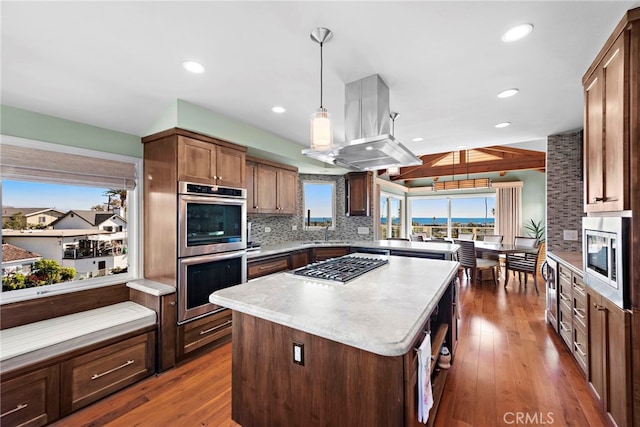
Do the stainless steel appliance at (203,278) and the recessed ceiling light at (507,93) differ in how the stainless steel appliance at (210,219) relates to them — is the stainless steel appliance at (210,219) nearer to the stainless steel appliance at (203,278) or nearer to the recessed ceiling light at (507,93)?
the stainless steel appliance at (203,278)

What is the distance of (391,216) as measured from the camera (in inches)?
299

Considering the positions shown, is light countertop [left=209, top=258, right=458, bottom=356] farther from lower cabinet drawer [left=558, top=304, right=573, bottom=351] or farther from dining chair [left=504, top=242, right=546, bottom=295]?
dining chair [left=504, top=242, right=546, bottom=295]

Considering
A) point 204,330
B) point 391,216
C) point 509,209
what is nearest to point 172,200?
point 204,330

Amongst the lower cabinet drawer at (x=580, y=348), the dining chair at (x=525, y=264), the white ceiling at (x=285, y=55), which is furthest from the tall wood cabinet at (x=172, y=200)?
the dining chair at (x=525, y=264)

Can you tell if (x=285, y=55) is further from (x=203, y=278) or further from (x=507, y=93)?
(x=203, y=278)

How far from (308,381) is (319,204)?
4131mm

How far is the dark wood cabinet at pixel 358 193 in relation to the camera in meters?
5.02

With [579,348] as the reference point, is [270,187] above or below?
above

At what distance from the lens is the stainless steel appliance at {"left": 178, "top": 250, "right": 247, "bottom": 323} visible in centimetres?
246

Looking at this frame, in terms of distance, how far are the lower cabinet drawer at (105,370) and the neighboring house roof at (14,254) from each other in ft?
3.26

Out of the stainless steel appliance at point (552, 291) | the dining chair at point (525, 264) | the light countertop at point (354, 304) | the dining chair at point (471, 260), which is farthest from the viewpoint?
the dining chair at point (471, 260)

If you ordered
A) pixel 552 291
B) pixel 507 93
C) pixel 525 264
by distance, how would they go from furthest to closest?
pixel 525 264, pixel 552 291, pixel 507 93

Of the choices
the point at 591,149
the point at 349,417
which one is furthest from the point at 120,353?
the point at 591,149

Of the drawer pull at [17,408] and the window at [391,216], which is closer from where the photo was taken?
the drawer pull at [17,408]
